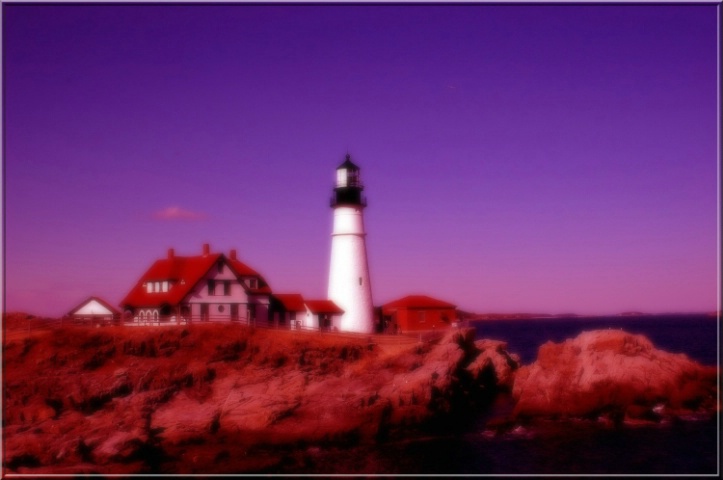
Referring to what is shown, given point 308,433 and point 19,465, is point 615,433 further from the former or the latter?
point 19,465

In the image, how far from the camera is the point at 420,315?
40.2 m

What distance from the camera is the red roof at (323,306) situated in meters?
36.4

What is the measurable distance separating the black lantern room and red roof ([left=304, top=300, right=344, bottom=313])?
18.5 ft

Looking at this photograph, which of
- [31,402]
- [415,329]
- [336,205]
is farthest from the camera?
[415,329]

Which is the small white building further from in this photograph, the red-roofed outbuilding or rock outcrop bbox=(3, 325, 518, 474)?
the red-roofed outbuilding

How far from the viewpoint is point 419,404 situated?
91.5 ft

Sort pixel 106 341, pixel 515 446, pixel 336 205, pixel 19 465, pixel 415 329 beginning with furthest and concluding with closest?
pixel 415 329 → pixel 336 205 → pixel 106 341 → pixel 515 446 → pixel 19 465

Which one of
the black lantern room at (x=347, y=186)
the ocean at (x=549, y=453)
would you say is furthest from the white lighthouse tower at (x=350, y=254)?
the ocean at (x=549, y=453)

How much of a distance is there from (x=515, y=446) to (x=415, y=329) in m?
15.5

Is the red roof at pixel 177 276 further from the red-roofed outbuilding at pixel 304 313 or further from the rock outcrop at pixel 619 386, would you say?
the rock outcrop at pixel 619 386

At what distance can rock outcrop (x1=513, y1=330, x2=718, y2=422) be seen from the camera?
29.6 m

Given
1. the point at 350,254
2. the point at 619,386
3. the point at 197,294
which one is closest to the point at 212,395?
the point at 197,294

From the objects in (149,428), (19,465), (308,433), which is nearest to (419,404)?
(308,433)

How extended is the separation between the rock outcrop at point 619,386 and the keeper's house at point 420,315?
28.4 feet
